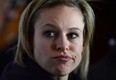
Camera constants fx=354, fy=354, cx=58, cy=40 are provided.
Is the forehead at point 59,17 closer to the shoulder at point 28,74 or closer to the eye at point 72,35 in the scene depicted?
the eye at point 72,35

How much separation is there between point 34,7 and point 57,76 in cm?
25

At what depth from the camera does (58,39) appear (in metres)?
1.15

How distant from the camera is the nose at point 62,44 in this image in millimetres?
1136

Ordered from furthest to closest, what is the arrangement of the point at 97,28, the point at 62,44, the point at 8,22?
the point at 97,28, the point at 8,22, the point at 62,44

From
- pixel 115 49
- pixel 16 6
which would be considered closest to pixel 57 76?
pixel 115 49

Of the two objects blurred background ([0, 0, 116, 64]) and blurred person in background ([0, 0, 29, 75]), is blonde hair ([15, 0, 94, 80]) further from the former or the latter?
blurred background ([0, 0, 116, 64])

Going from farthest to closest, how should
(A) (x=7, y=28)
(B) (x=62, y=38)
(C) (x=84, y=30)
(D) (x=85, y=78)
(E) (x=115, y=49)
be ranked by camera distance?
(A) (x=7, y=28)
(E) (x=115, y=49)
(D) (x=85, y=78)
(C) (x=84, y=30)
(B) (x=62, y=38)

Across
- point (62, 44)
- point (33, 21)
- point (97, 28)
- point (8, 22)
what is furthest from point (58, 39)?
point (97, 28)

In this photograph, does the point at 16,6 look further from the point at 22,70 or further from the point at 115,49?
the point at 22,70

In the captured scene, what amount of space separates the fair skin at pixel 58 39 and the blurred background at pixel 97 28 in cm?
94

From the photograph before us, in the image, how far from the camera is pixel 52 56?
3.77 feet

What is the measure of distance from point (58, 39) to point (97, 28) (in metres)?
1.29

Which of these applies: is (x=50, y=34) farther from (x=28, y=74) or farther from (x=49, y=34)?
(x=28, y=74)

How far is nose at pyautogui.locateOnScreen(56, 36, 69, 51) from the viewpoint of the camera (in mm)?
1136
